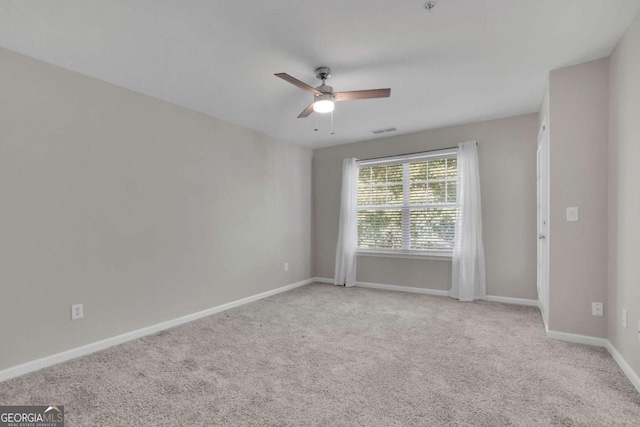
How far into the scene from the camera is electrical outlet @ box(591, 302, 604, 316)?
2711mm

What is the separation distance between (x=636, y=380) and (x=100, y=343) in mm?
4015

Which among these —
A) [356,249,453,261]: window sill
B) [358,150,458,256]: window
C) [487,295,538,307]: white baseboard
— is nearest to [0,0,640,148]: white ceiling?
[358,150,458,256]: window

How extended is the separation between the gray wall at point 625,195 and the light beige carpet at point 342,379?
1.07 ft

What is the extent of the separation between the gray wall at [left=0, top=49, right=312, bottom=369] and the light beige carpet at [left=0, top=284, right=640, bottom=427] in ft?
1.32

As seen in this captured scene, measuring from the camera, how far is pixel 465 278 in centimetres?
430

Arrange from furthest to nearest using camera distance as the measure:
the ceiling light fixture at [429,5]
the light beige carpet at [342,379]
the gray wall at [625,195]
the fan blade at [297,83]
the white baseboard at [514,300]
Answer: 1. the white baseboard at [514,300]
2. the fan blade at [297,83]
3. the gray wall at [625,195]
4. the ceiling light fixture at [429,5]
5. the light beige carpet at [342,379]

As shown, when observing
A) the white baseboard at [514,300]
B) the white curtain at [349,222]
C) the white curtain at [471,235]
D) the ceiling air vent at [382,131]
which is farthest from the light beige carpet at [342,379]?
the ceiling air vent at [382,131]

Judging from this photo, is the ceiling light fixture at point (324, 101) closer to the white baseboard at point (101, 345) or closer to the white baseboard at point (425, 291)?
the white baseboard at point (101, 345)

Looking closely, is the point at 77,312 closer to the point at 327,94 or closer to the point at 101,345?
the point at 101,345

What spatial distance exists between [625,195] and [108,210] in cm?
416

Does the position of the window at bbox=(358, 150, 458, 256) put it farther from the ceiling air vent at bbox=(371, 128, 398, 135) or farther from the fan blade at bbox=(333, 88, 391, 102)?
the fan blade at bbox=(333, 88, 391, 102)

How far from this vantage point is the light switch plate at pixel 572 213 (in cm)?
280

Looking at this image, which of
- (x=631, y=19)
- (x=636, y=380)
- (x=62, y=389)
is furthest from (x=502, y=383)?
(x=62, y=389)

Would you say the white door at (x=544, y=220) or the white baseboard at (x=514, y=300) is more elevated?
the white door at (x=544, y=220)
